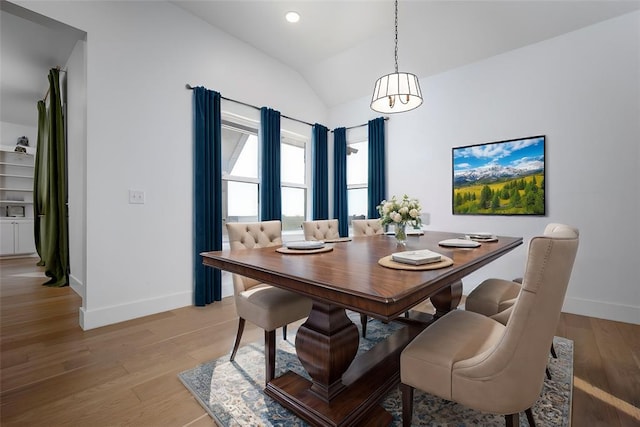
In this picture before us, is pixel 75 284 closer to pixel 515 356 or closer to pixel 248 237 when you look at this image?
pixel 248 237

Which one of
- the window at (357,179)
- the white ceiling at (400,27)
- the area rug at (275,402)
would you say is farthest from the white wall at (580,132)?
the window at (357,179)

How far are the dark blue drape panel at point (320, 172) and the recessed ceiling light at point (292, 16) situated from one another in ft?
5.50

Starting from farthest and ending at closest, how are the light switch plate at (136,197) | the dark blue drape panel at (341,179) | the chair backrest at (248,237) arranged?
the dark blue drape panel at (341,179) → the light switch plate at (136,197) → the chair backrest at (248,237)

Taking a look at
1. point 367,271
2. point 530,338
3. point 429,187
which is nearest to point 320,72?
point 429,187

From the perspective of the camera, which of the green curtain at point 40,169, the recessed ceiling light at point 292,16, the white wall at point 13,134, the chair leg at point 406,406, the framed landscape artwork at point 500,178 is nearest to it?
the chair leg at point 406,406

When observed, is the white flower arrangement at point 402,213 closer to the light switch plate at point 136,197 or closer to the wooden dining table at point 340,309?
the wooden dining table at point 340,309

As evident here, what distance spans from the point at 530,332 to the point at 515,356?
0.31 feet

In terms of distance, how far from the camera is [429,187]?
3979 millimetres

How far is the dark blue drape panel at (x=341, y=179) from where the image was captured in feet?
16.1

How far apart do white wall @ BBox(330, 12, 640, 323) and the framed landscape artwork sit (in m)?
0.08

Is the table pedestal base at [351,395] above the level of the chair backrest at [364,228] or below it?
below

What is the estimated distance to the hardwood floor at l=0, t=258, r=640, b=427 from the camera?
1.47 meters

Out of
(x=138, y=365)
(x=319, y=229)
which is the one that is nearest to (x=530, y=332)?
(x=319, y=229)

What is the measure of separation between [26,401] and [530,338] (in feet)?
8.14
